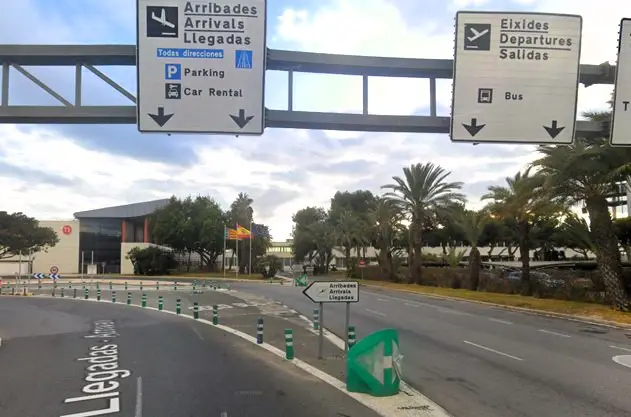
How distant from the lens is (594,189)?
25.1 meters

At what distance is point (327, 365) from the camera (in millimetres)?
12289

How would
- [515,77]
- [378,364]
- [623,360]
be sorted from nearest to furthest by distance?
[515,77]
[378,364]
[623,360]

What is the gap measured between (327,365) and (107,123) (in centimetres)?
673

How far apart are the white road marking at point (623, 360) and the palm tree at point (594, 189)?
457 inches

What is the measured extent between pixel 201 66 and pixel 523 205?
24601 millimetres

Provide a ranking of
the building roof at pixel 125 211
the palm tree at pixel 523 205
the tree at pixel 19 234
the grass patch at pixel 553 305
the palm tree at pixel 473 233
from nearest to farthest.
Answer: the grass patch at pixel 553 305 → the palm tree at pixel 523 205 → the palm tree at pixel 473 233 → the tree at pixel 19 234 → the building roof at pixel 125 211

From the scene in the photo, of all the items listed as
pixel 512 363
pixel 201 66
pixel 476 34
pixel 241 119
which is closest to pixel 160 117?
pixel 201 66

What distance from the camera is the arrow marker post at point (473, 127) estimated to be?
27.9 ft

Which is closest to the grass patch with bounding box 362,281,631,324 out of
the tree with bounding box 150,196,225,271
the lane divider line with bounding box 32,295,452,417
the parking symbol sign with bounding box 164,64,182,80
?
the lane divider line with bounding box 32,295,452,417

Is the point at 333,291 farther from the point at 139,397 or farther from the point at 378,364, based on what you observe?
the point at 139,397

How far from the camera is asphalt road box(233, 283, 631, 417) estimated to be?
29.1 feet

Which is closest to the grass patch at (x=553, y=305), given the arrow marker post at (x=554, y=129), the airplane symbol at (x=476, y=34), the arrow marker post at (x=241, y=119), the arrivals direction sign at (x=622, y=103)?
the arrivals direction sign at (x=622, y=103)

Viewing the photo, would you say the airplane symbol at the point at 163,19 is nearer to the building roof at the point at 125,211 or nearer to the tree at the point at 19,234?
the tree at the point at 19,234

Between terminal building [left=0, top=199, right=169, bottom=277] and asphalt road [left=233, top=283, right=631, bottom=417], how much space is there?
77.1 meters
